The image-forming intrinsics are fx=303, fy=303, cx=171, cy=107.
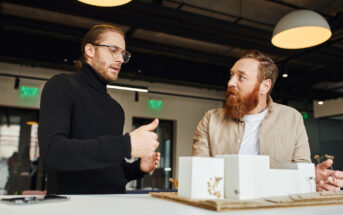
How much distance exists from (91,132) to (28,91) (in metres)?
7.05

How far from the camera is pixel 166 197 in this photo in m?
1.17

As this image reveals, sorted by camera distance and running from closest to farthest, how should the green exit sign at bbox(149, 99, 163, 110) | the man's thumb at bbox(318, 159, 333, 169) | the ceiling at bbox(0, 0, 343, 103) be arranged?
the man's thumb at bbox(318, 159, 333, 169)
the ceiling at bbox(0, 0, 343, 103)
the green exit sign at bbox(149, 99, 163, 110)

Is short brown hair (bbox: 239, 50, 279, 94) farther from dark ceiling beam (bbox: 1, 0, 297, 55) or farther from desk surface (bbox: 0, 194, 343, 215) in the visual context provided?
dark ceiling beam (bbox: 1, 0, 297, 55)

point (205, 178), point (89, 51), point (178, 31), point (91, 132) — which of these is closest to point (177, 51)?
point (178, 31)

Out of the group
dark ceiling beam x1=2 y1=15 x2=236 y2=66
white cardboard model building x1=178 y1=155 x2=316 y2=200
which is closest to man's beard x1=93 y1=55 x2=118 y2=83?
white cardboard model building x1=178 y1=155 x2=316 y2=200

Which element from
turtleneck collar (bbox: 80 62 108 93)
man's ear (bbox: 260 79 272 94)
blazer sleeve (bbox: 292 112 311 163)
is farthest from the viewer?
man's ear (bbox: 260 79 272 94)

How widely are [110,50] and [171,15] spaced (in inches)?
120

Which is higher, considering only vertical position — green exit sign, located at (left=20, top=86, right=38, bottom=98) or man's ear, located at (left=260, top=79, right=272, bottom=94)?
green exit sign, located at (left=20, top=86, right=38, bottom=98)

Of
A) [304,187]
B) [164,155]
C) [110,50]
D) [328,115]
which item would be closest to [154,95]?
[164,155]

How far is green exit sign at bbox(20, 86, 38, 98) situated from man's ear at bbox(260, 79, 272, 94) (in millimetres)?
6973

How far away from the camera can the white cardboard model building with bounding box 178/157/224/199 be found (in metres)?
1.01

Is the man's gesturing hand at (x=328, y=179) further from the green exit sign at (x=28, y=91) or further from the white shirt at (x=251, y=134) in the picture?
the green exit sign at (x=28, y=91)

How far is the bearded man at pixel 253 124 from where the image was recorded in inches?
76.1

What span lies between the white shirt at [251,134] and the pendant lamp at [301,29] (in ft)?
3.92
